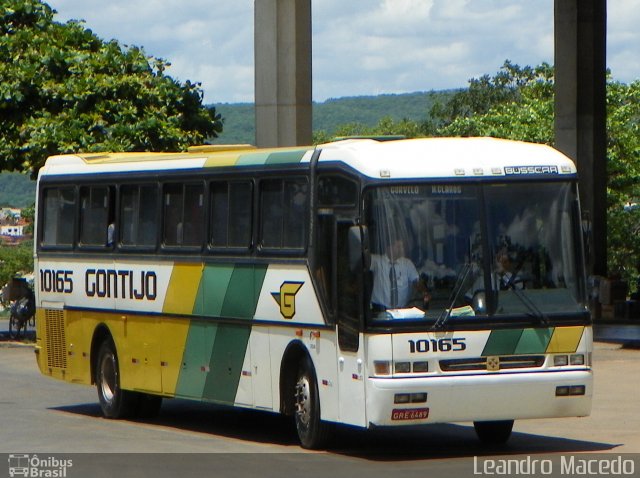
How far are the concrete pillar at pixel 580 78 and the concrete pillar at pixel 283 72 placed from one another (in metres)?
14.3

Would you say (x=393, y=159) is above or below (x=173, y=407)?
above

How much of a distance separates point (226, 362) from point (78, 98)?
51.6 ft

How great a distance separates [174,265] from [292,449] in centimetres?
301

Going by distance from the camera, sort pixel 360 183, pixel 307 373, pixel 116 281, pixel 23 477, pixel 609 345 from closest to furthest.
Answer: pixel 23 477 < pixel 360 183 < pixel 307 373 < pixel 116 281 < pixel 609 345

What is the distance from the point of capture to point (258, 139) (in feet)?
97.5

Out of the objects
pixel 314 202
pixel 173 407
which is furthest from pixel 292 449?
pixel 173 407

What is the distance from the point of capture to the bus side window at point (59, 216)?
61.5 feet

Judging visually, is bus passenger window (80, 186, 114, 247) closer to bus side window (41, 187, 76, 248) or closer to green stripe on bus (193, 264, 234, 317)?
bus side window (41, 187, 76, 248)

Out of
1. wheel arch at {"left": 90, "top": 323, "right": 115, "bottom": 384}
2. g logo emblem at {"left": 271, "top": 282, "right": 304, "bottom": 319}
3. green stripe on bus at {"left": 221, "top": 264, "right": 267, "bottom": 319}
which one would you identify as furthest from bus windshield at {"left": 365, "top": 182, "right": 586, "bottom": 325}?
wheel arch at {"left": 90, "top": 323, "right": 115, "bottom": 384}

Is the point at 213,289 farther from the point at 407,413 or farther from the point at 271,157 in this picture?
the point at 407,413

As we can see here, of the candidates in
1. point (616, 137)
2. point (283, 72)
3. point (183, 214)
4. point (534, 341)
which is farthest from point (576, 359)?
point (616, 137)

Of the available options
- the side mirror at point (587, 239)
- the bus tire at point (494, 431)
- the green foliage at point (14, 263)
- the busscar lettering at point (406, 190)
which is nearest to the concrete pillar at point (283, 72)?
the bus tire at point (494, 431)

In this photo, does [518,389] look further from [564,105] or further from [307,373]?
[564,105]

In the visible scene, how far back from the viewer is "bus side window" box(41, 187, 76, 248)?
18734mm
